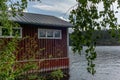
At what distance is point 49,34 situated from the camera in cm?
1744

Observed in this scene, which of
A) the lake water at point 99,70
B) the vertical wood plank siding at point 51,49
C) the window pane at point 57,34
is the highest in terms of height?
the window pane at point 57,34

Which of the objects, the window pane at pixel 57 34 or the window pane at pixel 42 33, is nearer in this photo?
the window pane at pixel 42 33

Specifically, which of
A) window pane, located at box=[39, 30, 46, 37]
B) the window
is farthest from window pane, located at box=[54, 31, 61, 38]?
window pane, located at box=[39, 30, 46, 37]

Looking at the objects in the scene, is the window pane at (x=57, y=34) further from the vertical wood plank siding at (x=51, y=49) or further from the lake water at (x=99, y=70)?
the lake water at (x=99, y=70)

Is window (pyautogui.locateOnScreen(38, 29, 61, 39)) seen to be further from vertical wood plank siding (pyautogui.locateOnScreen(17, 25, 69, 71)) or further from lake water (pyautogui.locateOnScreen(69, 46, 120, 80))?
lake water (pyautogui.locateOnScreen(69, 46, 120, 80))

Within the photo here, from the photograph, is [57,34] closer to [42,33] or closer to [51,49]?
[51,49]

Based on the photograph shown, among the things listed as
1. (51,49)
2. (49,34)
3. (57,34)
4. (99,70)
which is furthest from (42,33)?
(99,70)

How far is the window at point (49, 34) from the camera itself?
16923 mm

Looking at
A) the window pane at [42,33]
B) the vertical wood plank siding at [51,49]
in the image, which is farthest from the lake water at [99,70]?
the window pane at [42,33]

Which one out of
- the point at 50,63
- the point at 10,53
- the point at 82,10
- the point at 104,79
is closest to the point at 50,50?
the point at 50,63

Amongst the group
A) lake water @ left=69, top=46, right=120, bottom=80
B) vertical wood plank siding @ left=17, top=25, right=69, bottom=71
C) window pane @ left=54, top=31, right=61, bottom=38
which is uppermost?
window pane @ left=54, top=31, right=61, bottom=38

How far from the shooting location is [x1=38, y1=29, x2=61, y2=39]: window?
1692 cm

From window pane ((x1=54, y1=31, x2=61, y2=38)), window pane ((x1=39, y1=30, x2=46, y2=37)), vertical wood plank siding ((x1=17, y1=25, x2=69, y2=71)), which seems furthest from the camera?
window pane ((x1=54, y1=31, x2=61, y2=38))

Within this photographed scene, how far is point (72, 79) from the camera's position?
50.2ft
